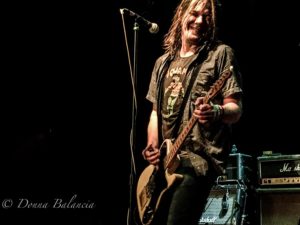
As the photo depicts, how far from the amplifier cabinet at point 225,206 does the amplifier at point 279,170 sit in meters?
0.27

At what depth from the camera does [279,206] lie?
395 centimetres

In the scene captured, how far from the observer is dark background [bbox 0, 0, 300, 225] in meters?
4.27

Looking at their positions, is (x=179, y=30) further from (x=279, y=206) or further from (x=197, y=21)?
(x=279, y=206)

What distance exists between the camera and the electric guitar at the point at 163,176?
2.10 metres

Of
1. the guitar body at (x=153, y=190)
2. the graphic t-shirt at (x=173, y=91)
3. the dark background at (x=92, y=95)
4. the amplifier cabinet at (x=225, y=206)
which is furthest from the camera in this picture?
the dark background at (x=92, y=95)

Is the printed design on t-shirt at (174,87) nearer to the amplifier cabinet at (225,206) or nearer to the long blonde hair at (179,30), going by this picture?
the long blonde hair at (179,30)

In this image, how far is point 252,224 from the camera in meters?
4.42

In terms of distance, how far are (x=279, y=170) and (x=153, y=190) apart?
2166 mm

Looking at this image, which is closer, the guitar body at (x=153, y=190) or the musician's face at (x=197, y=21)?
the guitar body at (x=153, y=190)

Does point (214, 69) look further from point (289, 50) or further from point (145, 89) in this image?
point (289, 50)

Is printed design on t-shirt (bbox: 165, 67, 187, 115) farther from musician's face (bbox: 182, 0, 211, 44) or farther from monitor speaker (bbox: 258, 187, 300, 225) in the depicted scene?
monitor speaker (bbox: 258, 187, 300, 225)

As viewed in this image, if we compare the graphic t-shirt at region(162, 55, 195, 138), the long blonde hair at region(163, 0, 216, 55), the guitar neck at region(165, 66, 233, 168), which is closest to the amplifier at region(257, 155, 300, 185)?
the long blonde hair at region(163, 0, 216, 55)

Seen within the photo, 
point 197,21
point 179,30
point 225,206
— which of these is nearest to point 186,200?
point 197,21

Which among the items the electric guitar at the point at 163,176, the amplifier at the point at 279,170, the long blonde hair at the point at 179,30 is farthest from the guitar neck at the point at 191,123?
the amplifier at the point at 279,170
